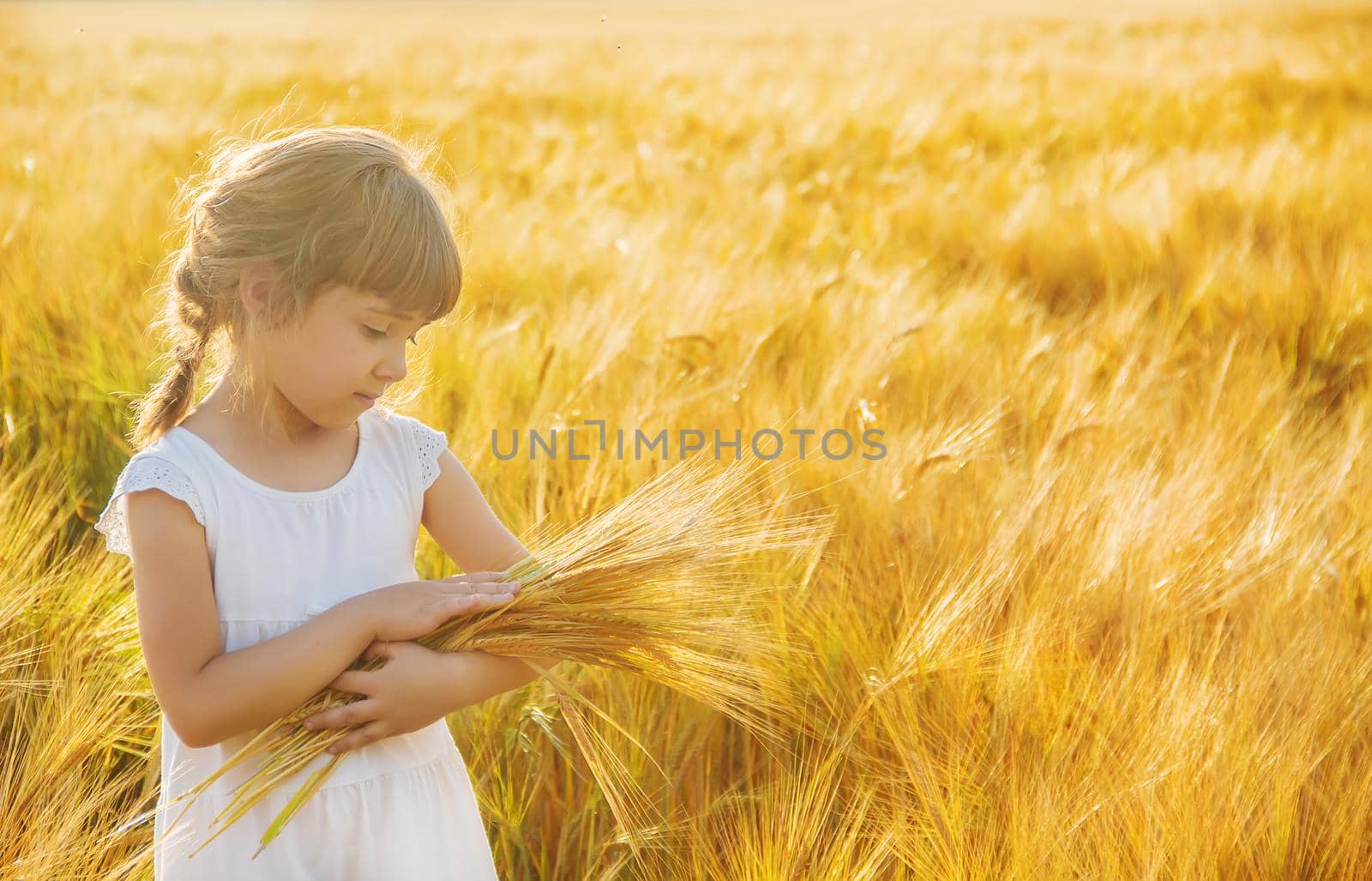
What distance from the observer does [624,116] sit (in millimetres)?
5695

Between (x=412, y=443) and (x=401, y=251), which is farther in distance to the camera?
(x=412, y=443)

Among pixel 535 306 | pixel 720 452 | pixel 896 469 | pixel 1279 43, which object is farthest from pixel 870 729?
pixel 1279 43

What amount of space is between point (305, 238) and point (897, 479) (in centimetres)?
91

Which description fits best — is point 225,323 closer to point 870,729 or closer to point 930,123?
point 870,729

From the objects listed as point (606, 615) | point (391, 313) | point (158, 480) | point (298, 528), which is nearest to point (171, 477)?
point (158, 480)

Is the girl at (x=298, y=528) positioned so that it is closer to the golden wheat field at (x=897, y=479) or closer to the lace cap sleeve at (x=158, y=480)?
the lace cap sleeve at (x=158, y=480)

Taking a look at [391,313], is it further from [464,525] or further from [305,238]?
[464,525]

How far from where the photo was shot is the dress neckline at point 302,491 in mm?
979

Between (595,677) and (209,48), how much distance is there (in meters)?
9.24

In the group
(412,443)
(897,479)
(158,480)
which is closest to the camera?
(158,480)

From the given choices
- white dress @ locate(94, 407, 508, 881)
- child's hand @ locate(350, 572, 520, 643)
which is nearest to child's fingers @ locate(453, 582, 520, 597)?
child's hand @ locate(350, 572, 520, 643)

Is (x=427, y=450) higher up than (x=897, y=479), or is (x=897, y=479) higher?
(x=427, y=450)

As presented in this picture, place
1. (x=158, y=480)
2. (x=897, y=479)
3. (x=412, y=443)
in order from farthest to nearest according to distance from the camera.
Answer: (x=897, y=479), (x=412, y=443), (x=158, y=480)

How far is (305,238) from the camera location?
948mm
